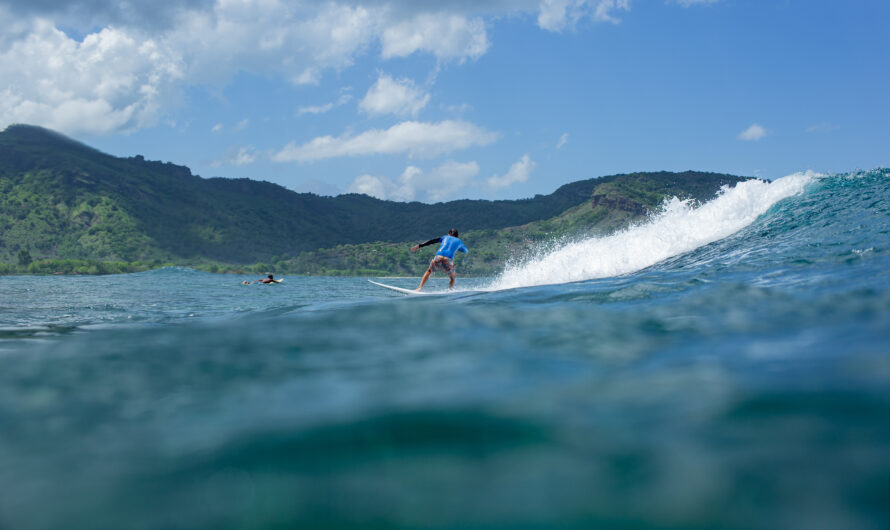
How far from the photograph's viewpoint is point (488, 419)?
3.46m

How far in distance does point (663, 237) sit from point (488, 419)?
43.4 feet

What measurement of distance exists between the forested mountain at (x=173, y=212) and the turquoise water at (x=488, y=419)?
125 meters

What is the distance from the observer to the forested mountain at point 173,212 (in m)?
128

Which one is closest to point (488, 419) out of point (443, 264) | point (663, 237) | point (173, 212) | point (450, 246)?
point (663, 237)

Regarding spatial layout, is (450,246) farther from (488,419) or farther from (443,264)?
(488,419)

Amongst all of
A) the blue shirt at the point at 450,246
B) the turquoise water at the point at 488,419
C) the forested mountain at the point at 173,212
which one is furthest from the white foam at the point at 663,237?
the forested mountain at the point at 173,212

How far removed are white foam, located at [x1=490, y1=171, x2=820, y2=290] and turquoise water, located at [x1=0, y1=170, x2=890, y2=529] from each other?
Result: 676 cm

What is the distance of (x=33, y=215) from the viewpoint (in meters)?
132

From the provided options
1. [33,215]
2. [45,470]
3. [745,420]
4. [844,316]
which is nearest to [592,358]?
[745,420]

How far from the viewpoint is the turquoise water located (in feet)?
8.38

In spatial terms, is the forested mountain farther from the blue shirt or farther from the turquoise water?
the turquoise water

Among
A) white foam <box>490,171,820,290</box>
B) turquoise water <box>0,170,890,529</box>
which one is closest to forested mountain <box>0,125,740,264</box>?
white foam <box>490,171,820,290</box>

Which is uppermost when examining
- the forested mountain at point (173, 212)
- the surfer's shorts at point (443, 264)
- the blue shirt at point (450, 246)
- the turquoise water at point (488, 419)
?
the forested mountain at point (173, 212)

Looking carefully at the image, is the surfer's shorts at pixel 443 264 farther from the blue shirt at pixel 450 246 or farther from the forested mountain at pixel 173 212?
the forested mountain at pixel 173 212
